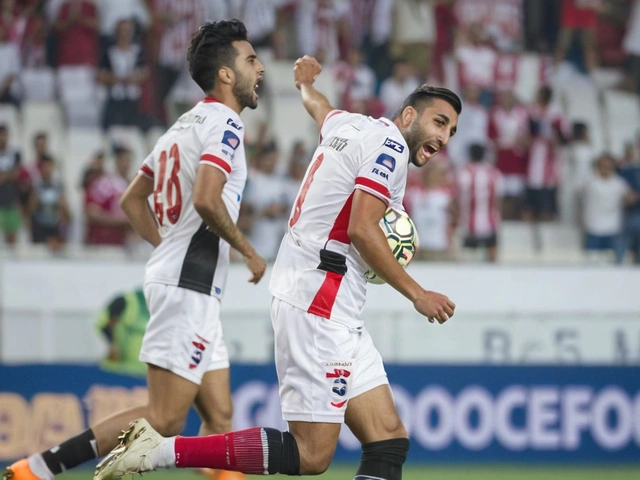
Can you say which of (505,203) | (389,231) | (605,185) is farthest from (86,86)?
(389,231)

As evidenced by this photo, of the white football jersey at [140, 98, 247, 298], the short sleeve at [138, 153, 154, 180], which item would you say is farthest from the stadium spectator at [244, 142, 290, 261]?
the white football jersey at [140, 98, 247, 298]

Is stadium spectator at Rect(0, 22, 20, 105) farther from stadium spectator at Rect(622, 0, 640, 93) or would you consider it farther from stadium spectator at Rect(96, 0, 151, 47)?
stadium spectator at Rect(622, 0, 640, 93)

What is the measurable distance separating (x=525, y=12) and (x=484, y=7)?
1072 millimetres

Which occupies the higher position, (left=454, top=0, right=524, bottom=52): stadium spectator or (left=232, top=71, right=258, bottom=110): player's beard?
(left=454, top=0, right=524, bottom=52): stadium spectator

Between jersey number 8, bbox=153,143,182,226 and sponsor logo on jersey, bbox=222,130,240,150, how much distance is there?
1.07 ft

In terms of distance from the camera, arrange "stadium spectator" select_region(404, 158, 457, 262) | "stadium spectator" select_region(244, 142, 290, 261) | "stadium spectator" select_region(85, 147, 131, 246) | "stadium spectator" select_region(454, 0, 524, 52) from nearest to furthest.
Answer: "stadium spectator" select_region(85, 147, 131, 246)
"stadium spectator" select_region(244, 142, 290, 261)
"stadium spectator" select_region(404, 158, 457, 262)
"stadium spectator" select_region(454, 0, 524, 52)

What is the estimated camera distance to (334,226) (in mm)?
5227

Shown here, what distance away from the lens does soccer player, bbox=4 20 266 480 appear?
5.77 metres

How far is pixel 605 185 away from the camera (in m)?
13.4

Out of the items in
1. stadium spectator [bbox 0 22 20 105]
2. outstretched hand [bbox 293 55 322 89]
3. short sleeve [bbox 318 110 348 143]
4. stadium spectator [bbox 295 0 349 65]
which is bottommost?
short sleeve [bbox 318 110 348 143]

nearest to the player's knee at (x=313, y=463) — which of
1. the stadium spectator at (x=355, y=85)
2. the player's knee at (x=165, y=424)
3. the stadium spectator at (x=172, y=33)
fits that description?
the player's knee at (x=165, y=424)

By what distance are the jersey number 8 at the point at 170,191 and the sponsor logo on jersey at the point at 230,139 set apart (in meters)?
0.33

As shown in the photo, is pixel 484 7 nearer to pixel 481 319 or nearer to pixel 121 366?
pixel 481 319

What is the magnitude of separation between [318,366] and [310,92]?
74.2 inches
